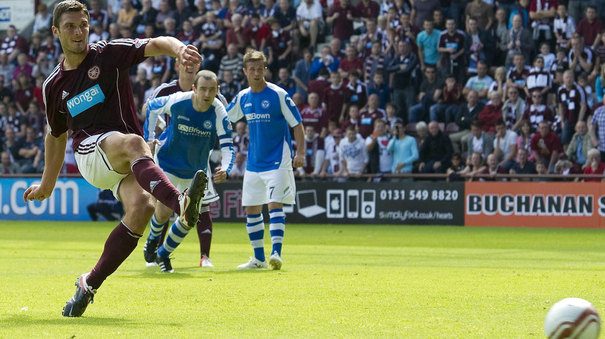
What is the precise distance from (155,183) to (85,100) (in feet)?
3.29

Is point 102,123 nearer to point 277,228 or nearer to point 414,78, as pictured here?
point 277,228

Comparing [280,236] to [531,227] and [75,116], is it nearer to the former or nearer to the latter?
[75,116]

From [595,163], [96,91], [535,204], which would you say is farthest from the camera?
[535,204]

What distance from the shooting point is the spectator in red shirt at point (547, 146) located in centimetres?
2445

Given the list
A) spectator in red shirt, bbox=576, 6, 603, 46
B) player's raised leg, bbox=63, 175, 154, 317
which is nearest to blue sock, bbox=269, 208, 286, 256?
player's raised leg, bbox=63, 175, 154, 317

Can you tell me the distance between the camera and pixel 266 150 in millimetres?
14070

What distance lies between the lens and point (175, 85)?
14672 mm

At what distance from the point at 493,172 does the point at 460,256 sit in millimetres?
8756

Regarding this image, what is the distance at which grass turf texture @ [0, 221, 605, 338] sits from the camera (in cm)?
789

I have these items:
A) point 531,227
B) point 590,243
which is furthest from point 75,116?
point 531,227

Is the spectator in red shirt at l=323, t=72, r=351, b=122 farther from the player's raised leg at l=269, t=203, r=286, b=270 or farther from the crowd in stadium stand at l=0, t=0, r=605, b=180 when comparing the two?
the player's raised leg at l=269, t=203, r=286, b=270

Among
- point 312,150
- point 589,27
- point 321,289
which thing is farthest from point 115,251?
point 589,27

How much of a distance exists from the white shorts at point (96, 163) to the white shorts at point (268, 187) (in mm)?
5216

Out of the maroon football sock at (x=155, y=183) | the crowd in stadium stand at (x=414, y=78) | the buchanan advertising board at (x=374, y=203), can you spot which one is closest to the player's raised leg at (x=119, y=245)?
the maroon football sock at (x=155, y=183)
